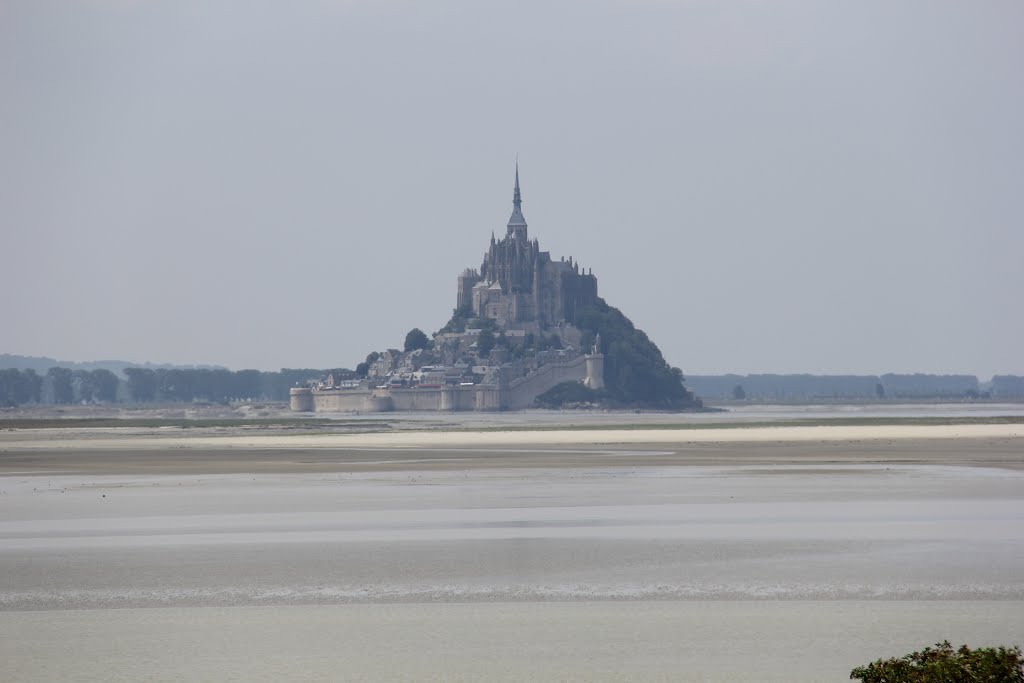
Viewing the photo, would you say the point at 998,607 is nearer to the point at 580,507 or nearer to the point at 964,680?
the point at 964,680

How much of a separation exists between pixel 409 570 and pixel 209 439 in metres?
45.8

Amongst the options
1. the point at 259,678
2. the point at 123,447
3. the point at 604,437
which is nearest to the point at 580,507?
the point at 259,678

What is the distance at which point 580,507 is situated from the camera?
82.2 feet

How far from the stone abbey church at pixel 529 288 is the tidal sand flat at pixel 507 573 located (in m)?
159

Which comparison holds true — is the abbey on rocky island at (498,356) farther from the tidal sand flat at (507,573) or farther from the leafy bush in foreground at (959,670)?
the leafy bush in foreground at (959,670)

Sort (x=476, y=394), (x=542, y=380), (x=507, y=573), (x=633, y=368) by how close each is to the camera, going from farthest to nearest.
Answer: (x=633, y=368) → (x=542, y=380) → (x=476, y=394) → (x=507, y=573)

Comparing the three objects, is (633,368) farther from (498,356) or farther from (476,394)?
(476,394)

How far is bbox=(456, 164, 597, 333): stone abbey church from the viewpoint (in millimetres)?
192875

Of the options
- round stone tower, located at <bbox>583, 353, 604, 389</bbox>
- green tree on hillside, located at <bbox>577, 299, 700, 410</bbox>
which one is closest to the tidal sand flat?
round stone tower, located at <bbox>583, 353, 604, 389</bbox>

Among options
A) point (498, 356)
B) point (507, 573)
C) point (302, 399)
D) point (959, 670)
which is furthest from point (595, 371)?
point (959, 670)

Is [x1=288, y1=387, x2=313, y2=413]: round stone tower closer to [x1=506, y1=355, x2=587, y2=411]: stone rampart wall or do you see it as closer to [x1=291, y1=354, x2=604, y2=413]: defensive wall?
[x1=291, y1=354, x2=604, y2=413]: defensive wall

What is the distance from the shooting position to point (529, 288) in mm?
194500

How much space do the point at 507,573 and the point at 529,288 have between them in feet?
583

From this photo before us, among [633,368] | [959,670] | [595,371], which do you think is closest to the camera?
[959,670]
